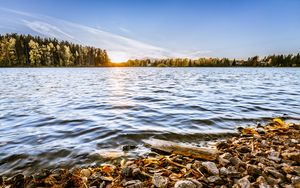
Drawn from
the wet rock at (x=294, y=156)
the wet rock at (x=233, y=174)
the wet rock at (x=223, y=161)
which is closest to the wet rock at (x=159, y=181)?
the wet rock at (x=233, y=174)

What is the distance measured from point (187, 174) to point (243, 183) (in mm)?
1118

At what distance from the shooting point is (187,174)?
4.88m

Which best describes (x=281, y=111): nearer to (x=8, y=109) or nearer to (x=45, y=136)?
(x=45, y=136)

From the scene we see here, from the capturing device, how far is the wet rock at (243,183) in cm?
411

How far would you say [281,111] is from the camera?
13.7 metres

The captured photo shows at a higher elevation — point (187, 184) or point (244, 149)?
point (187, 184)

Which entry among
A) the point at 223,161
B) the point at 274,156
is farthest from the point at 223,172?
the point at 274,156

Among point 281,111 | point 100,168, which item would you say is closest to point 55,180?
point 100,168

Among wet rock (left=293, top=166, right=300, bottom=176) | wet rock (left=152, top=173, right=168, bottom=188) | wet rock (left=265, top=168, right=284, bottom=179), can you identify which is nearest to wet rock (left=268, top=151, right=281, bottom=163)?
wet rock (left=293, top=166, right=300, bottom=176)

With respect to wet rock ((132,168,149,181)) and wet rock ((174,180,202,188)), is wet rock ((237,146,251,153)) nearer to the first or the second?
wet rock ((174,180,202,188))

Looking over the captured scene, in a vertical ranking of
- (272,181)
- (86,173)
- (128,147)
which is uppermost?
(272,181)

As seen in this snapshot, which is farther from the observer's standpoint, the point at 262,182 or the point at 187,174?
the point at 187,174

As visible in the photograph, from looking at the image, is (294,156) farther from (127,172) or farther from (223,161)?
(127,172)

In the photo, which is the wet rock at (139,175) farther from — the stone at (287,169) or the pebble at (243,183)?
the stone at (287,169)
